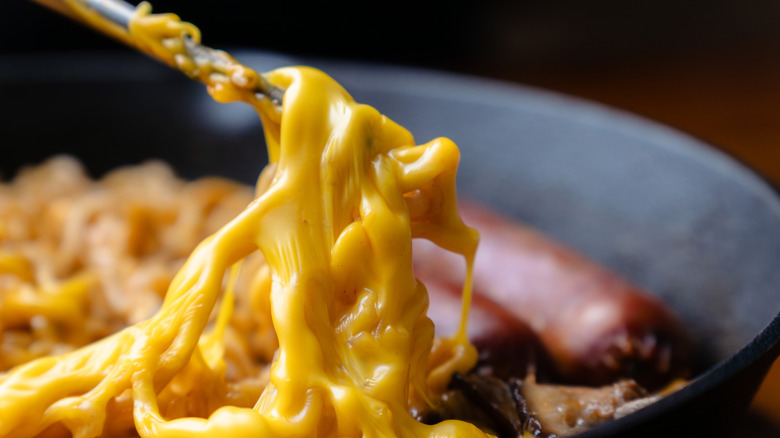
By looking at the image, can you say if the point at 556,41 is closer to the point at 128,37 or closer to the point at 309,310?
the point at 128,37

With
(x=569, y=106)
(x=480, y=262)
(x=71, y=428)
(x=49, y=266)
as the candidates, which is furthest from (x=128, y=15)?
(x=569, y=106)

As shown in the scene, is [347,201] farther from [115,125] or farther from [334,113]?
[115,125]

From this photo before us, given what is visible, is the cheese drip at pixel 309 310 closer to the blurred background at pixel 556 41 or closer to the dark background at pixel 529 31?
the blurred background at pixel 556 41

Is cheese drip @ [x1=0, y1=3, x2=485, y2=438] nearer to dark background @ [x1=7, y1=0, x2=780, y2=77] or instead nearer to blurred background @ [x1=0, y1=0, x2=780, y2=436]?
blurred background @ [x1=0, y1=0, x2=780, y2=436]

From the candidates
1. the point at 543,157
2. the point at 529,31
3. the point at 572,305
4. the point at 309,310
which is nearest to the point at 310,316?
the point at 309,310

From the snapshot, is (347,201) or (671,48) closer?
(347,201)
